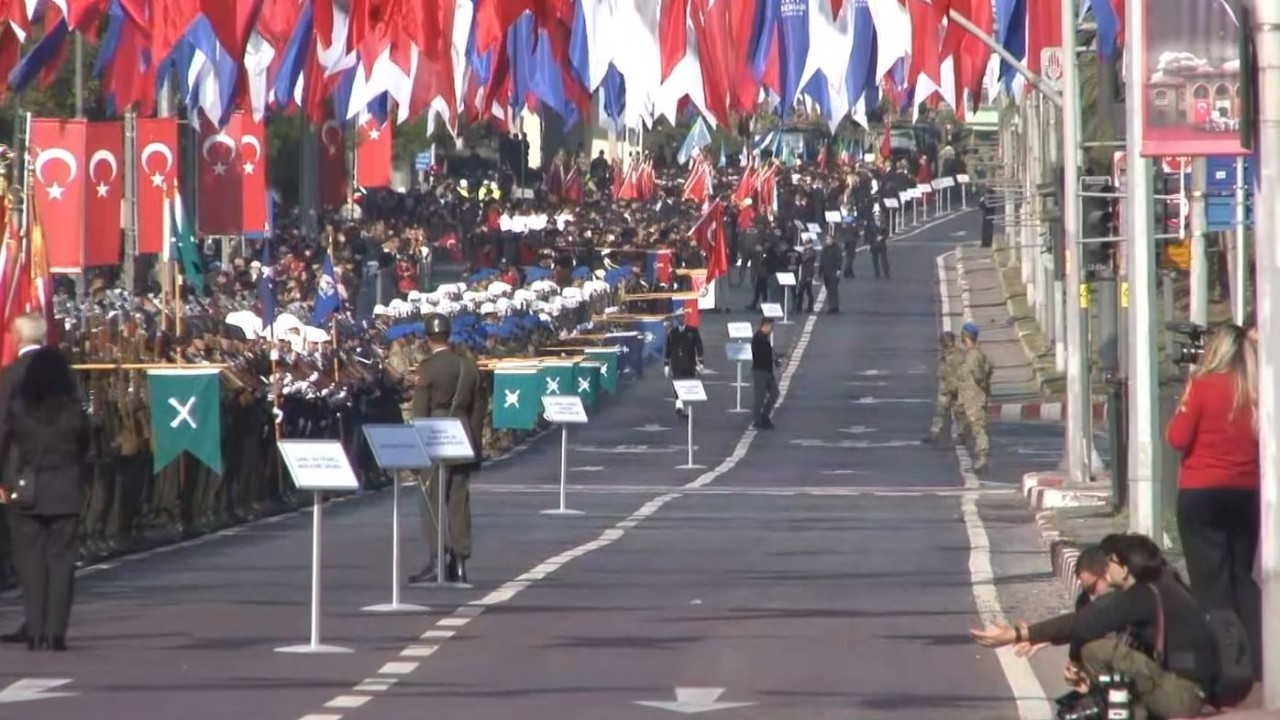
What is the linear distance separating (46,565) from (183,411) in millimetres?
9124

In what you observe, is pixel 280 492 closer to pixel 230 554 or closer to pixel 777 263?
pixel 230 554

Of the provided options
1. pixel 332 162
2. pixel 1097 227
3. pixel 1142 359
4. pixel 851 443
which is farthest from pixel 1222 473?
pixel 332 162

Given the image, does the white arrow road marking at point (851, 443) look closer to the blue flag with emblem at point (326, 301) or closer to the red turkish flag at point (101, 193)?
the blue flag with emblem at point (326, 301)

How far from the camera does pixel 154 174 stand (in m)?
36.7

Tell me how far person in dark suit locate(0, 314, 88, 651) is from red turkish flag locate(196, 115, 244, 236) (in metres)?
22.3

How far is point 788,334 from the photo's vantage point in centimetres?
7062

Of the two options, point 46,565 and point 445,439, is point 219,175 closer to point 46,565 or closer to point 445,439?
point 445,439

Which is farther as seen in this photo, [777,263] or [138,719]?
[777,263]

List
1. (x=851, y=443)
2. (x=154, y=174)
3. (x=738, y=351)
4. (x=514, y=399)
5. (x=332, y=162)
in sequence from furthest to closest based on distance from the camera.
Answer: (x=738, y=351) → (x=851, y=443) → (x=332, y=162) → (x=514, y=399) → (x=154, y=174)

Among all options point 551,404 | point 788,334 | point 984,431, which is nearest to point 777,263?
point 788,334

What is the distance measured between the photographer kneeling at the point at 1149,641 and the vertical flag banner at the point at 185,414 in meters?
14.1

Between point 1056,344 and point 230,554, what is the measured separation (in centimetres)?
3316

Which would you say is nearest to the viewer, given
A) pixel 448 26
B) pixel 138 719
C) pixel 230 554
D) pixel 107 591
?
pixel 138 719

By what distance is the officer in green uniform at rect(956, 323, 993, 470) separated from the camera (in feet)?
137
